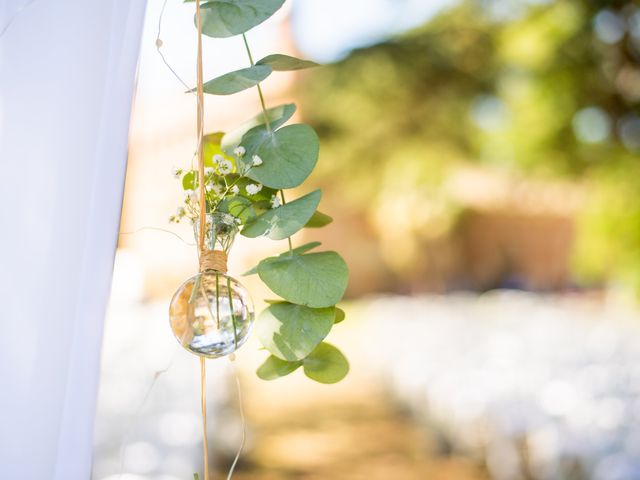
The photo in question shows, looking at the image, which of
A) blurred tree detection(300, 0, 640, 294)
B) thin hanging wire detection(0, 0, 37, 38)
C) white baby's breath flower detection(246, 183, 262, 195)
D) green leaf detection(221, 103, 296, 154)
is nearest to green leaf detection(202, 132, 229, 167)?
green leaf detection(221, 103, 296, 154)

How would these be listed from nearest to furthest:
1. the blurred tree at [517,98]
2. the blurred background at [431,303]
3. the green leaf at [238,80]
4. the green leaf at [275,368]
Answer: the green leaf at [238,80] → the green leaf at [275,368] → the blurred background at [431,303] → the blurred tree at [517,98]

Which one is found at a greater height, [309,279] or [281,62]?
[281,62]

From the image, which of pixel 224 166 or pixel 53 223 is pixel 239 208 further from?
pixel 53 223

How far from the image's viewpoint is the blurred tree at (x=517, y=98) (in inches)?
221

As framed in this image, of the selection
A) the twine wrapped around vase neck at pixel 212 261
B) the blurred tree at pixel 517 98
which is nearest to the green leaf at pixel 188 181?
the twine wrapped around vase neck at pixel 212 261

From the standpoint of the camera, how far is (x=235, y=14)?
28.8 inches

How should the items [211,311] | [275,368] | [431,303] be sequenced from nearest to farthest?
1. [211,311]
2. [275,368]
3. [431,303]

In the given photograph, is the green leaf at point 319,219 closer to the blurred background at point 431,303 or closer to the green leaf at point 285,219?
the green leaf at point 285,219

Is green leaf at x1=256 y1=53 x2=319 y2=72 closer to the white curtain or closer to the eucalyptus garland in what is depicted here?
the eucalyptus garland

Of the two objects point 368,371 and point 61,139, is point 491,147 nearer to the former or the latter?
point 368,371

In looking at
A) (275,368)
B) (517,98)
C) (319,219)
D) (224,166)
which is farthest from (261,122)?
(517,98)

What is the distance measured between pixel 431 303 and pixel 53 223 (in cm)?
919

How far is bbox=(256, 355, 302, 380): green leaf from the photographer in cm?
82

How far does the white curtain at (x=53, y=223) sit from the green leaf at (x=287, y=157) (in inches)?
6.4
